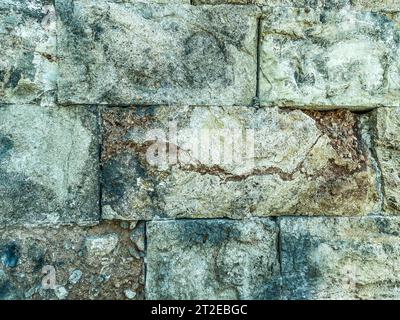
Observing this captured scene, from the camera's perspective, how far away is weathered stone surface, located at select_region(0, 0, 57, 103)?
89.1 inches

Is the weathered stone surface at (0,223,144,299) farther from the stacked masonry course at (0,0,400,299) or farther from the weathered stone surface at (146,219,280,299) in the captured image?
the weathered stone surface at (146,219,280,299)

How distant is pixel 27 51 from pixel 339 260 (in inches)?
76.2

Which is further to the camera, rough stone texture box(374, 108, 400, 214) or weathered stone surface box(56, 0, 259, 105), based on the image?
rough stone texture box(374, 108, 400, 214)

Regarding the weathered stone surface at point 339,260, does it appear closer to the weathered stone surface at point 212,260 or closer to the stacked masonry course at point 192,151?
the stacked masonry course at point 192,151

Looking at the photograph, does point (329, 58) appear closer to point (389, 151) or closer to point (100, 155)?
point (389, 151)

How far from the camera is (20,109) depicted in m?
2.28

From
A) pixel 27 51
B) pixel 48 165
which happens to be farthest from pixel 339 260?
pixel 27 51

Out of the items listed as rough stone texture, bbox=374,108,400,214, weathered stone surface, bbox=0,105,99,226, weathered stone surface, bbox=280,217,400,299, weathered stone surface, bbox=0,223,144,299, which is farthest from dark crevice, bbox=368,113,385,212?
weathered stone surface, bbox=0,105,99,226

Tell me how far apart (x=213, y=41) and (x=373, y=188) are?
1.17 m

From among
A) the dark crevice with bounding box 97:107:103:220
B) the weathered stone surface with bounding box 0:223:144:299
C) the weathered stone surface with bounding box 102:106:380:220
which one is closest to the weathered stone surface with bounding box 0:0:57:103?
the dark crevice with bounding box 97:107:103:220

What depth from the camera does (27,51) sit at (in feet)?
7.49

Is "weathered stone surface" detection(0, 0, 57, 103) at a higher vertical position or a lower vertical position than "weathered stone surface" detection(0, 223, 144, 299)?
higher

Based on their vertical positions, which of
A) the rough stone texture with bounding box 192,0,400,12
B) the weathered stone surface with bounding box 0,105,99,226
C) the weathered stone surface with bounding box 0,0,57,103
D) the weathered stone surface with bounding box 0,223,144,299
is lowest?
the weathered stone surface with bounding box 0,223,144,299
